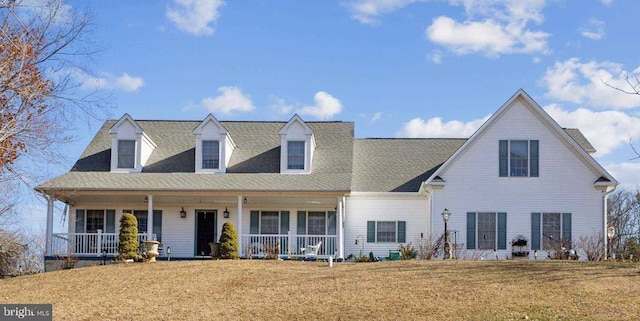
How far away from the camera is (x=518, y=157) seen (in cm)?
3067

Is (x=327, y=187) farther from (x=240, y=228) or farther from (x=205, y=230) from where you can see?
(x=205, y=230)

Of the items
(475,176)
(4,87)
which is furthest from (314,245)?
(4,87)

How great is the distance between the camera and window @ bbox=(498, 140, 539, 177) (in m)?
30.6

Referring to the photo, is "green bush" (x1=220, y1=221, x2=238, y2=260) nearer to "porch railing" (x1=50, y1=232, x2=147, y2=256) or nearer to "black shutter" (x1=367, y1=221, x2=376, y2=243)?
"porch railing" (x1=50, y1=232, x2=147, y2=256)

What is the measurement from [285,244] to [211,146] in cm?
499

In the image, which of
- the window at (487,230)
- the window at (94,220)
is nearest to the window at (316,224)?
the window at (487,230)

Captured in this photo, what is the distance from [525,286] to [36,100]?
1450 cm

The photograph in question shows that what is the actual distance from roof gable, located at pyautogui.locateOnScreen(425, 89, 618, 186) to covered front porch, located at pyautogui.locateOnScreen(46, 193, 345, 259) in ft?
16.5

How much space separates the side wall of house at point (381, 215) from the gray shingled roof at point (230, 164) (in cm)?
150

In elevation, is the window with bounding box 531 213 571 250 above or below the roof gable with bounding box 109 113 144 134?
below

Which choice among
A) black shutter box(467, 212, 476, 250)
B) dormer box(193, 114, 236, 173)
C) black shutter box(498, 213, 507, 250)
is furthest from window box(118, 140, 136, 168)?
black shutter box(498, 213, 507, 250)

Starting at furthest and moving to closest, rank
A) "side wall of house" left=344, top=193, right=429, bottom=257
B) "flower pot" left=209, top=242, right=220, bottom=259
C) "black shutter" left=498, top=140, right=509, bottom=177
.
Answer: "side wall of house" left=344, top=193, right=429, bottom=257, "black shutter" left=498, top=140, right=509, bottom=177, "flower pot" left=209, top=242, right=220, bottom=259

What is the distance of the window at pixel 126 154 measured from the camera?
33.0 metres

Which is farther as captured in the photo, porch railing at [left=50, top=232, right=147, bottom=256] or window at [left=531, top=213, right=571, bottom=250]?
porch railing at [left=50, top=232, right=147, bottom=256]
